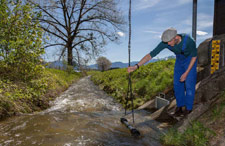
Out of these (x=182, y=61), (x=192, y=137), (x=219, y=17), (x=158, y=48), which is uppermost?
(x=219, y=17)

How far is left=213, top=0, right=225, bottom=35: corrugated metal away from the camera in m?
7.77

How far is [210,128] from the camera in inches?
138

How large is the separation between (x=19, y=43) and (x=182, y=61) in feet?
17.2

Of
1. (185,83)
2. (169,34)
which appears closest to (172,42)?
(169,34)

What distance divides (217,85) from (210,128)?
1768mm

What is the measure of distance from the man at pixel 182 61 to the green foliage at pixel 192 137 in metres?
0.98

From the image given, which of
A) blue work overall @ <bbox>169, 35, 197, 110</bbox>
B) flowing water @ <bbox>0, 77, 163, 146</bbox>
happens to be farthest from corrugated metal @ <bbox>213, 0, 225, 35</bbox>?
flowing water @ <bbox>0, 77, 163, 146</bbox>

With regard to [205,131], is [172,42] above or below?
above

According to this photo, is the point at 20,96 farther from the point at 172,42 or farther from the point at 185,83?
the point at 185,83

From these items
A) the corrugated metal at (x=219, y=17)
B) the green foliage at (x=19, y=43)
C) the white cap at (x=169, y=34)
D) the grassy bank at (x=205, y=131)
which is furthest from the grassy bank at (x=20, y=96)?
the corrugated metal at (x=219, y=17)

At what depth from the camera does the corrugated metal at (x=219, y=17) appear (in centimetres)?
777

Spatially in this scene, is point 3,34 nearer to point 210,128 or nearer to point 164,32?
point 164,32

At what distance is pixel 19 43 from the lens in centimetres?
572

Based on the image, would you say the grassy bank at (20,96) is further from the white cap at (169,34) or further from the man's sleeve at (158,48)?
the white cap at (169,34)
